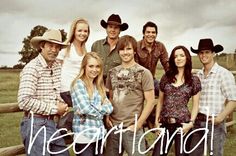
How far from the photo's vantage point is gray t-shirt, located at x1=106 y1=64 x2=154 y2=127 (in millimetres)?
4434

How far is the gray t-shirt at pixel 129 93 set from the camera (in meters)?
4.43

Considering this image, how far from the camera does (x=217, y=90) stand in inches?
191

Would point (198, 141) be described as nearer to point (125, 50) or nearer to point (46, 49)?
point (125, 50)

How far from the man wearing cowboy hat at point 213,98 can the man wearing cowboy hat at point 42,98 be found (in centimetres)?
158

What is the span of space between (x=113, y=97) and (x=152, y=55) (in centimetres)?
155

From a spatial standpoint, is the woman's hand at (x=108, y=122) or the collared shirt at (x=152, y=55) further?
the collared shirt at (x=152, y=55)

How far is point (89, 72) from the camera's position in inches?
169

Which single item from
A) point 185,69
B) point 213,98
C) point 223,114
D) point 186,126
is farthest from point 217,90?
point 186,126

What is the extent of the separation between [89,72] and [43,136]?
0.75 metres

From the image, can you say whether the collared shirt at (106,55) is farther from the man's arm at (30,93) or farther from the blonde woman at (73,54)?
the man's arm at (30,93)

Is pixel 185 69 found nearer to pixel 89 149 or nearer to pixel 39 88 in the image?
pixel 89 149

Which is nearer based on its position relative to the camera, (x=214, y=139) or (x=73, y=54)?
(x=73, y=54)

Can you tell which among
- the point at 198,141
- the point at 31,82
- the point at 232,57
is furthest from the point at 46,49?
the point at 232,57

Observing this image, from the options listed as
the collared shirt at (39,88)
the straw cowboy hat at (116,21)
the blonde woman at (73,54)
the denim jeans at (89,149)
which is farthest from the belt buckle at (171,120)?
the straw cowboy hat at (116,21)
